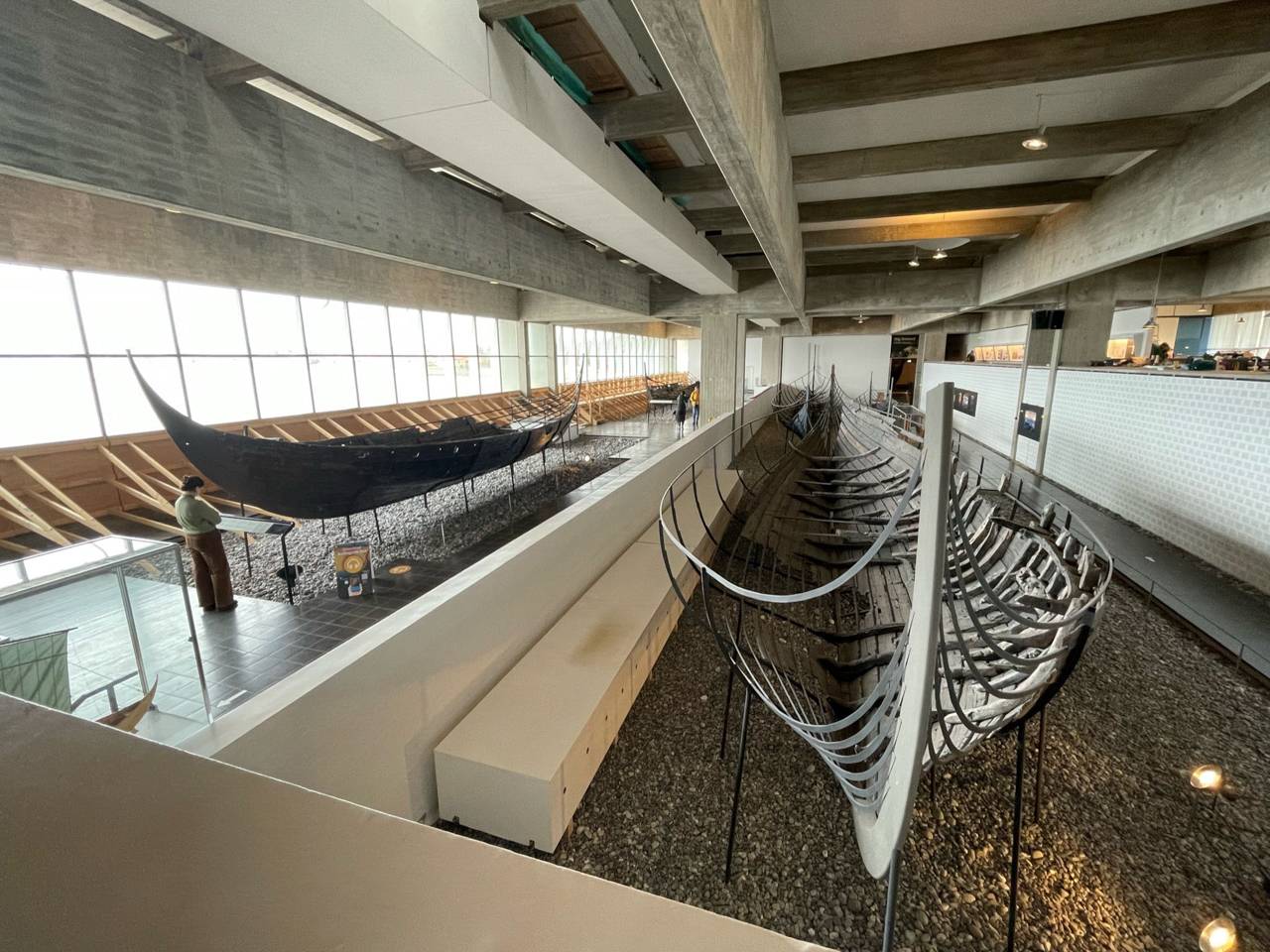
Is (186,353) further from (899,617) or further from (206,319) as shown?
(899,617)

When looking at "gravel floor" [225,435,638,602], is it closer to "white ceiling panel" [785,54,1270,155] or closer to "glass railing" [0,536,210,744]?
"glass railing" [0,536,210,744]

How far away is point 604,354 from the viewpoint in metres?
20.6

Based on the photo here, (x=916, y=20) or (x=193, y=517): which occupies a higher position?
(x=916, y=20)

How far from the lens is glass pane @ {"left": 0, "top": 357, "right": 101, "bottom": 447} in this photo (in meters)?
5.71

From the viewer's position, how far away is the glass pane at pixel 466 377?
12391 millimetres

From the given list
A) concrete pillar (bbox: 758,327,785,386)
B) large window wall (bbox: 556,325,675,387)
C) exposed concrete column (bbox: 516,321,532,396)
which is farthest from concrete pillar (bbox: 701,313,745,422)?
concrete pillar (bbox: 758,327,785,386)

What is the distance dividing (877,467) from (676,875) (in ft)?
15.2

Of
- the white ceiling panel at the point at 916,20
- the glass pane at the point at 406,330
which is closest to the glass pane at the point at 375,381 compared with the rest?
the glass pane at the point at 406,330

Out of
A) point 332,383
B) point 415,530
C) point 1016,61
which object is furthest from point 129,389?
point 1016,61

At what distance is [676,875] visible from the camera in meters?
1.99

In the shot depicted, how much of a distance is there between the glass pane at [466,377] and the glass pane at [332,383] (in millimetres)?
2733

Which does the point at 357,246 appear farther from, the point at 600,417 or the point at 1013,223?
the point at 600,417

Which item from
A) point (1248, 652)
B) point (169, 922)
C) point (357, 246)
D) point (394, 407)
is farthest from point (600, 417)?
point (169, 922)

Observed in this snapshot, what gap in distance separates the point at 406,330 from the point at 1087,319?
12199mm
